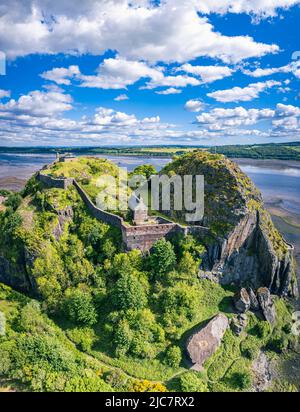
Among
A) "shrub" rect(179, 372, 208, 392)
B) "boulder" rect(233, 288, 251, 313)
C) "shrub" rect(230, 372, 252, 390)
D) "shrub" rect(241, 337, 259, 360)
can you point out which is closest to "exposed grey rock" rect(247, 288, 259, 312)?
"boulder" rect(233, 288, 251, 313)

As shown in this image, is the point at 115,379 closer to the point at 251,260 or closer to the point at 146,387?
the point at 146,387

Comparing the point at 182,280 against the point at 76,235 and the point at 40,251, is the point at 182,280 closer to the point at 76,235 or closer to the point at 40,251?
the point at 76,235

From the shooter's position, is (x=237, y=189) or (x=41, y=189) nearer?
(x=237, y=189)

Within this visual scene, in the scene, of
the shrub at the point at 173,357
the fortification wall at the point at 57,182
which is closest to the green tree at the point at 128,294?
the shrub at the point at 173,357

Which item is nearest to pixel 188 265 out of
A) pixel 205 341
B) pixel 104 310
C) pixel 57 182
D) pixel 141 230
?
pixel 141 230
